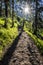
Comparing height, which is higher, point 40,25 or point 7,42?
point 7,42

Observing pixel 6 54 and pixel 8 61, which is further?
pixel 6 54

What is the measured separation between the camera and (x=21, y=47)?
1656 centimetres

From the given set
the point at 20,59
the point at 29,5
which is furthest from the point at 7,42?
the point at 29,5

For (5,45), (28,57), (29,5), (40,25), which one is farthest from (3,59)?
(29,5)

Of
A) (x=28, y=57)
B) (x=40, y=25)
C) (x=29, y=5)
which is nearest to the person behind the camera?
(x=28, y=57)

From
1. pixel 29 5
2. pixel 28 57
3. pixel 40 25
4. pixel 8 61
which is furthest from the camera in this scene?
pixel 29 5

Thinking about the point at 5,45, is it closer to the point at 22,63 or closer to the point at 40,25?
the point at 22,63

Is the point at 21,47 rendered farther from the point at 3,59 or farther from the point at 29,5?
the point at 29,5

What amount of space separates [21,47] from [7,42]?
59.2 inches

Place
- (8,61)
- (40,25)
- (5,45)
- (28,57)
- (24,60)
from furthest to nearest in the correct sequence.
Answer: (40,25)
(5,45)
(28,57)
(24,60)
(8,61)

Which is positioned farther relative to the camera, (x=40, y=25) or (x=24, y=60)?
(x=40, y=25)

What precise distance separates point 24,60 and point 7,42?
4167mm

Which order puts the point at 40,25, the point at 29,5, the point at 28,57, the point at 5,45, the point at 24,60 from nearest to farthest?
the point at 24,60
the point at 28,57
the point at 5,45
the point at 40,25
the point at 29,5

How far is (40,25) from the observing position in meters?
35.9
